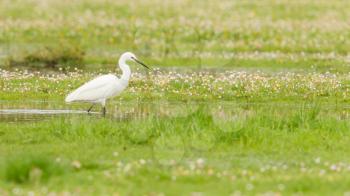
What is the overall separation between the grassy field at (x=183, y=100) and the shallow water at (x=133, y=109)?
6 centimetres

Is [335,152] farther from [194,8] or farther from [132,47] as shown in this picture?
[194,8]

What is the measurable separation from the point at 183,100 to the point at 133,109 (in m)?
1.70

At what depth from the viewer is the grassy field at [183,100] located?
1095cm

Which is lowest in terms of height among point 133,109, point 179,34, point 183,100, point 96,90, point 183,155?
point 183,155

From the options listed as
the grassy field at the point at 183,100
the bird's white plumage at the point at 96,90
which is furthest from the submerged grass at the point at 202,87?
the bird's white plumage at the point at 96,90

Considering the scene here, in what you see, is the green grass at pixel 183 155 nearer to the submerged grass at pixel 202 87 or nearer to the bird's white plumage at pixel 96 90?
the bird's white plumage at pixel 96 90

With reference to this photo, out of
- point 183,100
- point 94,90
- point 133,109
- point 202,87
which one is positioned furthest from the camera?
point 202,87

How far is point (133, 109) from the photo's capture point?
734 inches

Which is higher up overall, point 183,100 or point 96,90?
point 96,90

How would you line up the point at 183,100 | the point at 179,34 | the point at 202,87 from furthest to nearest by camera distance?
1. the point at 179,34
2. the point at 202,87
3. the point at 183,100

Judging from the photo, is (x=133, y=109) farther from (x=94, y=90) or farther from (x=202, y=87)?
(x=202, y=87)

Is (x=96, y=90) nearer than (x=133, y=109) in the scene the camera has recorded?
Yes

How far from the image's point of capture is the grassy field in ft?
35.9

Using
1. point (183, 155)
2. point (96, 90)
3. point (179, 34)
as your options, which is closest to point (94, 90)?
point (96, 90)
